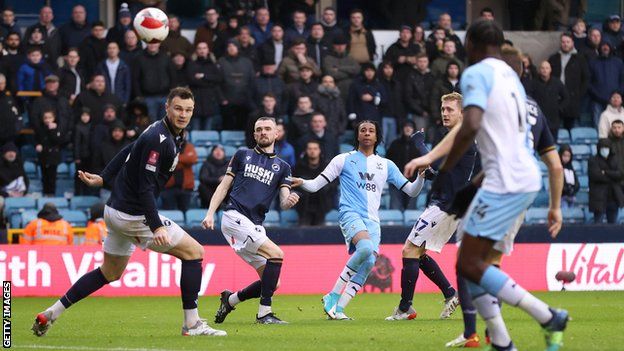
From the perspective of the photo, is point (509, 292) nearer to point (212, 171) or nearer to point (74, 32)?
point (212, 171)

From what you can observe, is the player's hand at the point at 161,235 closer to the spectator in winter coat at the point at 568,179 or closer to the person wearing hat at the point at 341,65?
the person wearing hat at the point at 341,65

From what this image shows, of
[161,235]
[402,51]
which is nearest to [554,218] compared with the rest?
[161,235]

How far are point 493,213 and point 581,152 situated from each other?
16.4 metres

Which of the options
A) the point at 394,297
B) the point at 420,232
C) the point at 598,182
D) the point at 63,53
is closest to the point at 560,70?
the point at 598,182

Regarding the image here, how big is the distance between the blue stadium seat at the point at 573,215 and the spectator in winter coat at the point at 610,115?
158 centimetres

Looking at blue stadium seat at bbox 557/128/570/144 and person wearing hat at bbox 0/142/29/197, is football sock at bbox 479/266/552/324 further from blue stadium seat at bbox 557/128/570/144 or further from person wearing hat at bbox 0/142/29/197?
blue stadium seat at bbox 557/128/570/144

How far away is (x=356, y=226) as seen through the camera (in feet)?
45.5

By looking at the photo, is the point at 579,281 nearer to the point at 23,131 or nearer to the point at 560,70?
the point at 560,70

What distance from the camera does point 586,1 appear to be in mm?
27891

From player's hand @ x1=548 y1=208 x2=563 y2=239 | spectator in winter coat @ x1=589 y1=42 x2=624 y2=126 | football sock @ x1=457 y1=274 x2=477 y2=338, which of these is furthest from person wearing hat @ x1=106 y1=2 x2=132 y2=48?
player's hand @ x1=548 y1=208 x2=563 y2=239

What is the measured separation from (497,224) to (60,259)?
11882 millimetres

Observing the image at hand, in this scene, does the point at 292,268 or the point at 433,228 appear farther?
the point at 292,268

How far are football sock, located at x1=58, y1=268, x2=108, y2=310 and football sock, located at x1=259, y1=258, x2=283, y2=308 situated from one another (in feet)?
6.73

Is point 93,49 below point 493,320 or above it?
above
